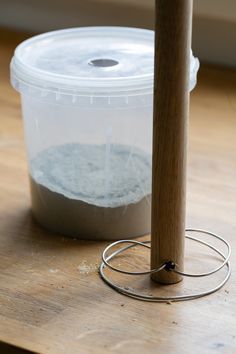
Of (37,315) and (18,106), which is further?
(18,106)

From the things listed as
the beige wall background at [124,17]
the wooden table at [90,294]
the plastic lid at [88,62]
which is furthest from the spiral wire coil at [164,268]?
the beige wall background at [124,17]

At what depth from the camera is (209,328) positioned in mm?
632

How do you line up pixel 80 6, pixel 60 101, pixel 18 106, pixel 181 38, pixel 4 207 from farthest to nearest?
pixel 80 6 < pixel 18 106 < pixel 4 207 < pixel 60 101 < pixel 181 38

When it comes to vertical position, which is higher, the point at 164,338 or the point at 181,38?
the point at 181,38

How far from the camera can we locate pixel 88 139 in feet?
2.48

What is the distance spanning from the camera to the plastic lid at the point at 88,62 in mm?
708

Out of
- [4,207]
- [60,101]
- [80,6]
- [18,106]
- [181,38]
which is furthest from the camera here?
[80,6]

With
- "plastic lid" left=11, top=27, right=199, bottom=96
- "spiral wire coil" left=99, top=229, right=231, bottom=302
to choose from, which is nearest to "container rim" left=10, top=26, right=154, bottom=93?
"plastic lid" left=11, top=27, right=199, bottom=96

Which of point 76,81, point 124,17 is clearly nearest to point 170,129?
point 76,81

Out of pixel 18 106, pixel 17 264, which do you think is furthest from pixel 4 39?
pixel 17 264

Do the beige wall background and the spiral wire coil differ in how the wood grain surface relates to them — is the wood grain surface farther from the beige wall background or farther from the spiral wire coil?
the beige wall background

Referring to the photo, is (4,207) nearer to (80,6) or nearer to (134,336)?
(134,336)

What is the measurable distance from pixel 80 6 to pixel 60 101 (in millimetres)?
597

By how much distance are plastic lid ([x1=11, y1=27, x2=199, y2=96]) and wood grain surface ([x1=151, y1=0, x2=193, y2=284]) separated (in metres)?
0.10
